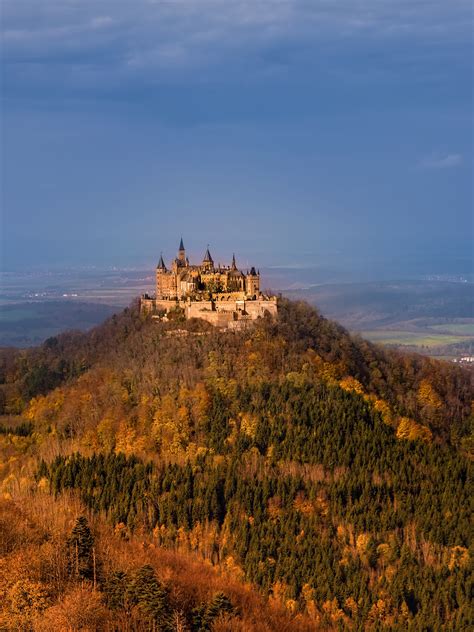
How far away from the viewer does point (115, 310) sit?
18850 centimetres

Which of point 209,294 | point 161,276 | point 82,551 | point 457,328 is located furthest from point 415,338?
point 82,551

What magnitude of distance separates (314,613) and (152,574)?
30.6ft

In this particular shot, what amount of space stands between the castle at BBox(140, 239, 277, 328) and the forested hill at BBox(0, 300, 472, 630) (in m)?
1.87

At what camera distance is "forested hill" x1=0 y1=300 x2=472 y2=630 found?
4975cm

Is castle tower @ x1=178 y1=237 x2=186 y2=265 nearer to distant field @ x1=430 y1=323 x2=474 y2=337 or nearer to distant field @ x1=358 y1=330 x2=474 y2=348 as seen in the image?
distant field @ x1=358 y1=330 x2=474 y2=348

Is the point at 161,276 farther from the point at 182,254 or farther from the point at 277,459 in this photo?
the point at 277,459

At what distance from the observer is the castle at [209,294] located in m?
84.6

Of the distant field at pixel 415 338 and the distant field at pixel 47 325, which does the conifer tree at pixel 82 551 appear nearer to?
the distant field at pixel 415 338

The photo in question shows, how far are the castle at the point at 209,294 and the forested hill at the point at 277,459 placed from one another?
6.13 feet

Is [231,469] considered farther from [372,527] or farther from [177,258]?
[177,258]

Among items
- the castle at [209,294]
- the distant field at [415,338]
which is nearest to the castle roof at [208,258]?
the castle at [209,294]

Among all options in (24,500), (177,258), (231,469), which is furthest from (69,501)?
(177,258)

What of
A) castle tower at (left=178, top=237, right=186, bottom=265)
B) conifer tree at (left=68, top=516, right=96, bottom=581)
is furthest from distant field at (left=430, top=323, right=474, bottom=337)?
conifer tree at (left=68, top=516, right=96, bottom=581)

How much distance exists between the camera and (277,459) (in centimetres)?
6288
